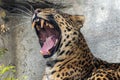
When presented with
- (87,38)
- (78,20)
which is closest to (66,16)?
(78,20)

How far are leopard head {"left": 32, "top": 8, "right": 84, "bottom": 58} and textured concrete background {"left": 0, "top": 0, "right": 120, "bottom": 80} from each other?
513mm

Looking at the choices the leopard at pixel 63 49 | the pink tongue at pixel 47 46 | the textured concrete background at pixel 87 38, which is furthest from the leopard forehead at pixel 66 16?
the textured concrete background at pixel 87 38

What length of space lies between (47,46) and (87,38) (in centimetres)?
66

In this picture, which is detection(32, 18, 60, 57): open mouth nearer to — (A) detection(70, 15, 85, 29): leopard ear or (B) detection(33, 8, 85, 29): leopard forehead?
(B) detection(33, 8, 85, 29): leopard forehead

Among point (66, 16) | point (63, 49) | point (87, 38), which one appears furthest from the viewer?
point (87, 38)

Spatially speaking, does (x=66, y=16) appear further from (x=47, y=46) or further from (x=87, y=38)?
(x=87, y=38)

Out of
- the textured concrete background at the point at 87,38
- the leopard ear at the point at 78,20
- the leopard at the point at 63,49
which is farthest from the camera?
the textured concrete background at the point at 87,38

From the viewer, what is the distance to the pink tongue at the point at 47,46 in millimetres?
4449

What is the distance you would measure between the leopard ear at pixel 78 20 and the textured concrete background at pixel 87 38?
1.14 feet

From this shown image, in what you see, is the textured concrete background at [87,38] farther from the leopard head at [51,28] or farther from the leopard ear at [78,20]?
the leopard head at [51,28]

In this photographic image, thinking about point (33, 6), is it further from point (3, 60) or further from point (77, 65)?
point (77, 65)

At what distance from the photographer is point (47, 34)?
4.50 metres

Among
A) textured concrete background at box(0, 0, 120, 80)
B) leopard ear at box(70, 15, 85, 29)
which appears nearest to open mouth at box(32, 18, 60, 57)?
leopard ear at box(70, 15, 85, 29)

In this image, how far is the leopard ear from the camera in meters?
4.59
